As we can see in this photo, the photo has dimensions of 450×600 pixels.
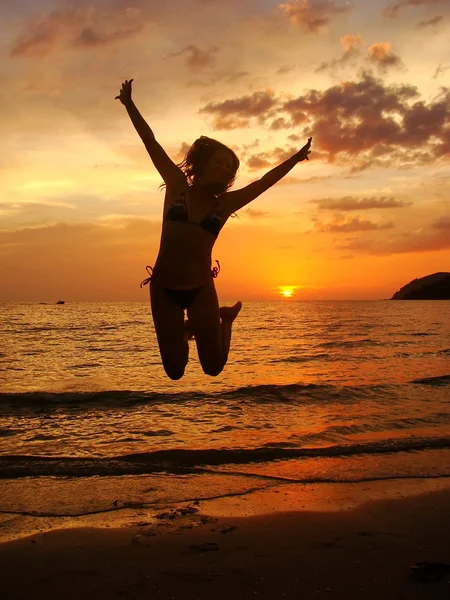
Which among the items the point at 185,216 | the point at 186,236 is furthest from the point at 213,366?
the point at 185,216

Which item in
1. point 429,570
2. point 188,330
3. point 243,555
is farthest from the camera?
point 188,330

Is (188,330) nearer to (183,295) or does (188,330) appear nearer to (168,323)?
(168,323)

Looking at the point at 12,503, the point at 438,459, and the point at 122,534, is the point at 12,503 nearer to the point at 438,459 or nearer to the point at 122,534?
the point at 122,534

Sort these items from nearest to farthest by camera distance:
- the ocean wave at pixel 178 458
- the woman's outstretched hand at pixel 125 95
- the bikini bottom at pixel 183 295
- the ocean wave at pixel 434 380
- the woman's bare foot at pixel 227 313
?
the woman's outstretched hand at pixel 125 95, the bikini bottom at pixel 183 295, the woman's bare foot at pixel 227 313, the ocean wave at pixel 178 458, the ocean wave at pixel 434 380

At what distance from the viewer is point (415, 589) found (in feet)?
15.5

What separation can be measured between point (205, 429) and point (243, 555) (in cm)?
672

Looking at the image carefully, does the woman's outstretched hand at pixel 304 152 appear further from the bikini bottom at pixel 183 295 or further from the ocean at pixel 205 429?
the ocean at pixel 205 429

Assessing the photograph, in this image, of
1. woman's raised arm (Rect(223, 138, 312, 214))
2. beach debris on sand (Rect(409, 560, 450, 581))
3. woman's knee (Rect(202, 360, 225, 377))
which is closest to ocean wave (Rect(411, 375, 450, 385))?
beach debris on sand (Rect(409, 560, 450, 581))

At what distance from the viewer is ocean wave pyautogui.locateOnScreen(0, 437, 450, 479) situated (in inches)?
344

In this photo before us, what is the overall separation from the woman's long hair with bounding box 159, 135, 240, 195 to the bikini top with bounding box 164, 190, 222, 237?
0.32 meters

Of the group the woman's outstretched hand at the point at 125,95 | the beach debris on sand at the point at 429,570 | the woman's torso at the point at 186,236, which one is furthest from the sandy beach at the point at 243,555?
the woman's outstretched hand at the point at 125,95

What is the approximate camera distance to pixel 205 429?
12.1m

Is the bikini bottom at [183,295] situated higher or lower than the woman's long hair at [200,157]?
lower

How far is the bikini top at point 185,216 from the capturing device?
5527 mm
